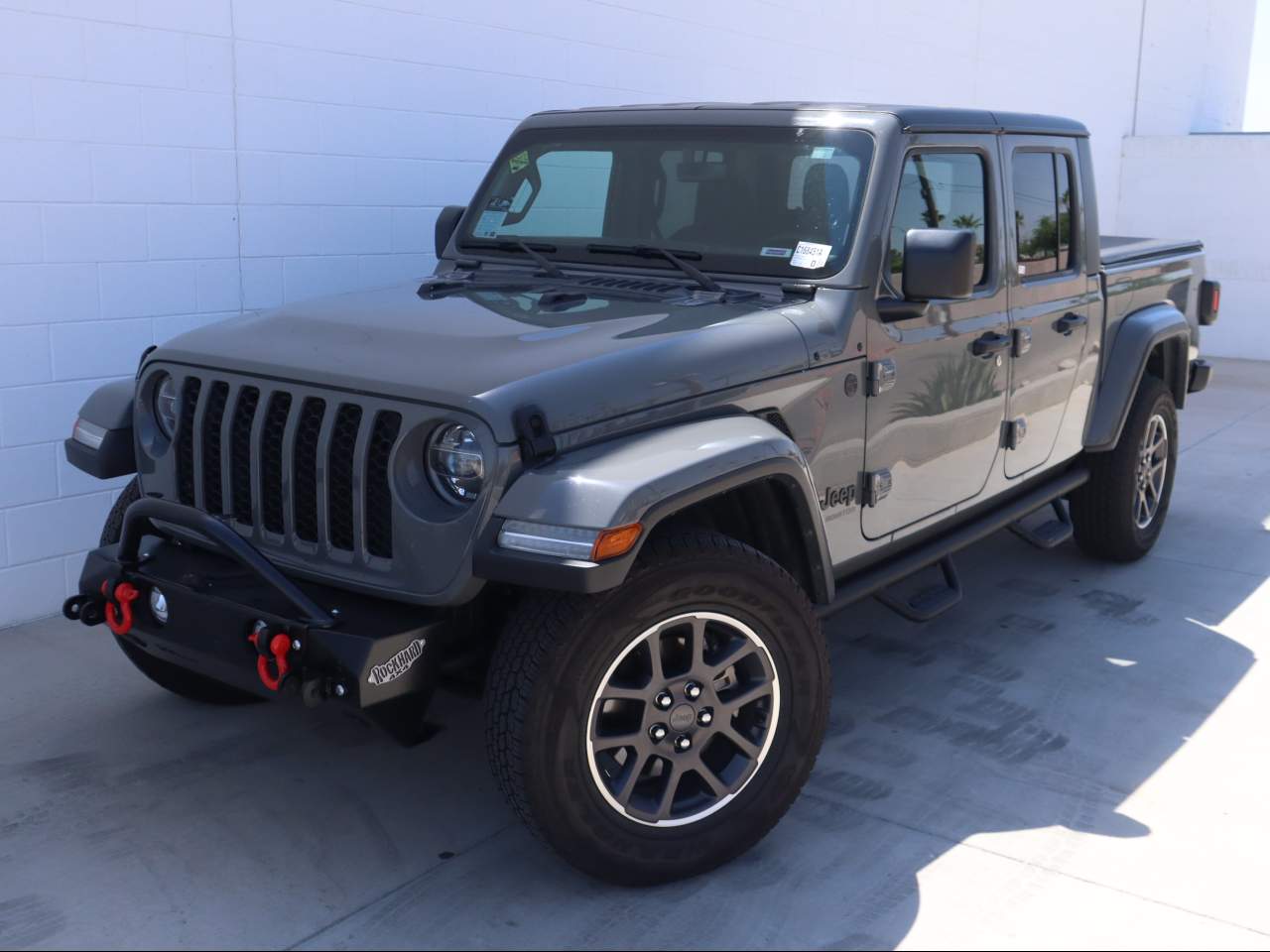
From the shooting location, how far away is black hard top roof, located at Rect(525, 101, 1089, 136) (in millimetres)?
4223

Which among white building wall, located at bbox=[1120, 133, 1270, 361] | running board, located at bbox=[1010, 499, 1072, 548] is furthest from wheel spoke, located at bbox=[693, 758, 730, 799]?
white building wall, located at bbox=[1120, 133, 1270, 361]

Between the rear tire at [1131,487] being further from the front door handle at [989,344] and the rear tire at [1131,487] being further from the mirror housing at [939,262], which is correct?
the mirror housing at [939,262]

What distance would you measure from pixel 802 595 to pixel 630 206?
61.8 inches

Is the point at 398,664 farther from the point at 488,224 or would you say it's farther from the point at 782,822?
the point at 488,224

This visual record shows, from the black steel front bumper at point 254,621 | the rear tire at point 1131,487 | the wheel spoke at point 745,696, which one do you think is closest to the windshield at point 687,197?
the wheel spoke at point 745,696

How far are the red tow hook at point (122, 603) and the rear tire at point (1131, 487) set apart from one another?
4.05m

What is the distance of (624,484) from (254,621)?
0.94 m

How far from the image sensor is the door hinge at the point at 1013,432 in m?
4.77

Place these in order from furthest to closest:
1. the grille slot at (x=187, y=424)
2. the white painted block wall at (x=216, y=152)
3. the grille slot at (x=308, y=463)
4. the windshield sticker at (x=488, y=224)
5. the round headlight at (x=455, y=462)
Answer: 1. the white painted block wall at (x=216, y=152)
2. the windshield sticker at (x=488, y=224)
3. the grille slot at (x=187, y=424)
4. the grille slot at (x=308, y=463)
5. the round headlight at (x=455, y=462)

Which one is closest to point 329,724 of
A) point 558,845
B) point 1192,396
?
point 558,845

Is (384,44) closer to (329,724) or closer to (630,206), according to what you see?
(630,206)

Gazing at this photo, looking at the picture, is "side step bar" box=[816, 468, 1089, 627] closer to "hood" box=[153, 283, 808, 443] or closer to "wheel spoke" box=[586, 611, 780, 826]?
"wheel spoke" box=[586, 611, 780, 826]

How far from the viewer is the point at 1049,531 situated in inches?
223

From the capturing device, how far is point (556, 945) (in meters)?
3.03
